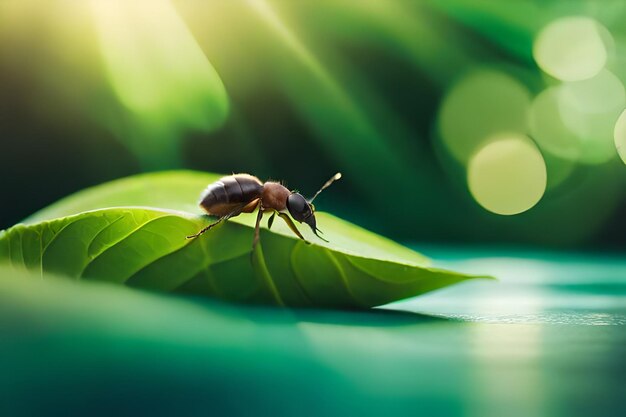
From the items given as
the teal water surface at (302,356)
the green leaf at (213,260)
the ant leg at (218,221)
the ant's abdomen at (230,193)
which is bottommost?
the teal water surface at (302,356)

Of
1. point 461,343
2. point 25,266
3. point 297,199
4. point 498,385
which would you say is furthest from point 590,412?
point 25,266

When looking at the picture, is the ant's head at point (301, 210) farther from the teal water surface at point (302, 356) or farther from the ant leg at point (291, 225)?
the teal water surface at point (302, 356)

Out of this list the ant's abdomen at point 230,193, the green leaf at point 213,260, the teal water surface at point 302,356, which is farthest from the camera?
the ant's abdomen at point 230,193

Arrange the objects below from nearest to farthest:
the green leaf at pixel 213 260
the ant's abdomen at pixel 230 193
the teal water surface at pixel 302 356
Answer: the teal water surface at pixel 302 356 < the green leaf at pixel 213 260 < the ant's abdomen at pixel 230 193

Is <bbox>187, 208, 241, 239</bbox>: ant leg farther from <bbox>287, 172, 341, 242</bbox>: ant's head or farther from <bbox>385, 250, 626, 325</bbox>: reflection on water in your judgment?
<bbox>385, 250, 626, 325</bbox>: reflection on water

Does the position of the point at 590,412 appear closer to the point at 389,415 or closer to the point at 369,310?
the point at 389,415

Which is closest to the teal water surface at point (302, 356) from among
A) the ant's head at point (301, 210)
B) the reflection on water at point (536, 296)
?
the reflection on water at point (536, 296)

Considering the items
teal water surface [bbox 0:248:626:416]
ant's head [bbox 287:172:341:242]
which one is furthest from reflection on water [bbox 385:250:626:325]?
ant's head [bbox 287:172:341:242]
